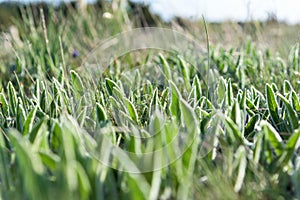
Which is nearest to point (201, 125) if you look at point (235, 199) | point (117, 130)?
Answer: point (117, 130)

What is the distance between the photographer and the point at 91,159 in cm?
87

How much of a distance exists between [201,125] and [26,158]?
1.64ft

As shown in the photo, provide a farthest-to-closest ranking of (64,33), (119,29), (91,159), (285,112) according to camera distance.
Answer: (119,29), (64,33), (285,112), (91,159)

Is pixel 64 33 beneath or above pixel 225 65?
above

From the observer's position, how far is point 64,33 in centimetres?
315

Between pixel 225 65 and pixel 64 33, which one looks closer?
pixel 225 65

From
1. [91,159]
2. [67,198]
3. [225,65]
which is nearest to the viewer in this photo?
[67,198]

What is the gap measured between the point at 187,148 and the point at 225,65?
4.40ft

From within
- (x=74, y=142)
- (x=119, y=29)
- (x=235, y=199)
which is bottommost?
(x=235, y=199)

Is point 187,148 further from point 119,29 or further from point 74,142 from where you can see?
point 119,29

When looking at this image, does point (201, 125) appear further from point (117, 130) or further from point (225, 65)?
point (225, 65)

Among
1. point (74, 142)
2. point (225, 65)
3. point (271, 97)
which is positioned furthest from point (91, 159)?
point (225, 65)

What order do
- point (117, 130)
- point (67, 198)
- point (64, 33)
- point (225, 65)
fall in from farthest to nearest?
point (64, 33) < point (225, 65) < point (117, 130) < point (67, 198)

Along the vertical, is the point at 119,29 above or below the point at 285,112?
above
